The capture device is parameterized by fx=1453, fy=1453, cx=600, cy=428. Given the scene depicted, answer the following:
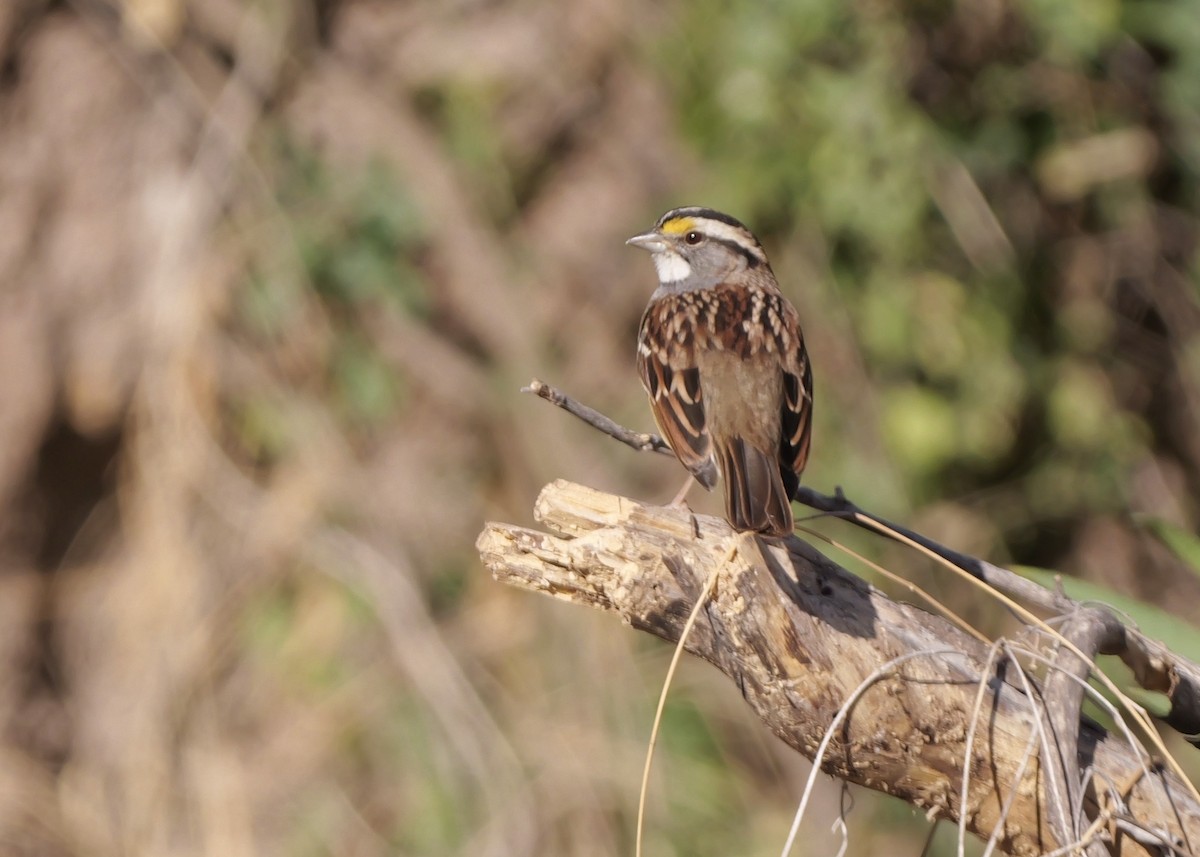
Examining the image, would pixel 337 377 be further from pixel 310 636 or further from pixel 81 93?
pixel 81 93

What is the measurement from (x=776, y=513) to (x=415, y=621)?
3.87m

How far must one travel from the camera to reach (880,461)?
268 inches

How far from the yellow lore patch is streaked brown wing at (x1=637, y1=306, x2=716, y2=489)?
26.4 inches

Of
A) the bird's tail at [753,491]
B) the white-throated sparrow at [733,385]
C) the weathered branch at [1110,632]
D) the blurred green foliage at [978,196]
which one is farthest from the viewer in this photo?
the blurred green foliage at [978,196]

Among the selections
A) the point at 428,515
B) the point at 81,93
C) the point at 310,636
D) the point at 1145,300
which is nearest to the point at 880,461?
the point at 1145,300

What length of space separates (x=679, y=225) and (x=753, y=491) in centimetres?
186

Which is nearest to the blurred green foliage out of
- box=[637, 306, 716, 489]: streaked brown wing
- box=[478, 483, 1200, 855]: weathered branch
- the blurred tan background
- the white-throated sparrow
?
the blurred tan background

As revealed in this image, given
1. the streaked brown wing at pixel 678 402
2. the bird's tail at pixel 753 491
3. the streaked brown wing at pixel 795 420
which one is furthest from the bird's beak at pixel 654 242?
the bird's tail at pixel 753 491

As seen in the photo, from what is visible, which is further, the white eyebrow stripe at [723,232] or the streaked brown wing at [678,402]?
the white eyebrow stripe at [723,232]

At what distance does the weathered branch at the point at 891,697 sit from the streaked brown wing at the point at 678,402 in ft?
2.53

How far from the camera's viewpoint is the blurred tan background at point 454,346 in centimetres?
656

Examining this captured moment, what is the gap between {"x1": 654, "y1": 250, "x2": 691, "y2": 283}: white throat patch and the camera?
4.95 m

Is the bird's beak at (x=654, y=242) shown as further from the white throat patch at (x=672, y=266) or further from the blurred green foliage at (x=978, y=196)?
the blurred green foliage at (x=978, y=196)

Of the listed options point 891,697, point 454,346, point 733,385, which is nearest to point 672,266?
point 733,385
